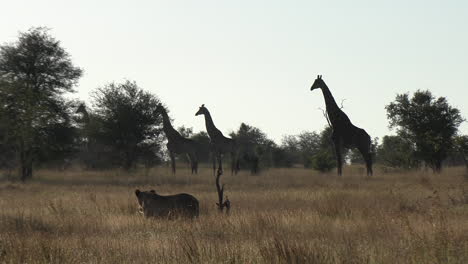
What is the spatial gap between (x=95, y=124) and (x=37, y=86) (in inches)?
242

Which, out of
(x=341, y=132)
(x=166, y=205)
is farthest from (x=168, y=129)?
(x=166, y=205)

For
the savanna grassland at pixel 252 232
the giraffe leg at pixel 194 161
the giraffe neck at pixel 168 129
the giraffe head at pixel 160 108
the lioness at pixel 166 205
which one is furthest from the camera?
the giraffe head at pixel 160 108

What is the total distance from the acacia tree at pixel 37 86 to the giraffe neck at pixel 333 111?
14.0 metres

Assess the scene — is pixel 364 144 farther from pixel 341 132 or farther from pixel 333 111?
pixel 333 111

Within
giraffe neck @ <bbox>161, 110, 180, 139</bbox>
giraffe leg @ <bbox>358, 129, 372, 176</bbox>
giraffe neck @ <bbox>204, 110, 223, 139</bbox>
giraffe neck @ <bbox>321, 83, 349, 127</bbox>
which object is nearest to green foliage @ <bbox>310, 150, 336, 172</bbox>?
giraffe neck @ <bbox>204, 110, 223, 139</bbox>

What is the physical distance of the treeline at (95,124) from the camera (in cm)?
2891

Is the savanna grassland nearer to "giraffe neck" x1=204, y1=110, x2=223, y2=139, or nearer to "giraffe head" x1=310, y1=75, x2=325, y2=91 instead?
"giraffe head" x1=310, y1=75, x2=325, y2=91

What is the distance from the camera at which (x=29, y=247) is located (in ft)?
23.4

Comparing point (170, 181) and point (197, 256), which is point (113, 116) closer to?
point (170, 181)


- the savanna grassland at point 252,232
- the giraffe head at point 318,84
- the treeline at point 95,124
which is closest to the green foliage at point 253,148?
the treeline at point 95,124

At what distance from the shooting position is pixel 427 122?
38312 millimetres

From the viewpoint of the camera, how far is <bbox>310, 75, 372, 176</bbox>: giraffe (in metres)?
27.2

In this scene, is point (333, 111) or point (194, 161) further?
point (194, 161)

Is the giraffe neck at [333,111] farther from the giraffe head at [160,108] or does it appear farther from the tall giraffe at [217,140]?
the giraffe head at [160,108]
